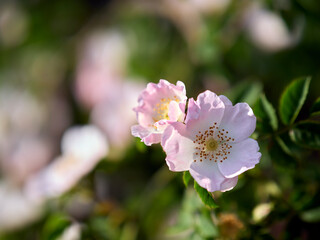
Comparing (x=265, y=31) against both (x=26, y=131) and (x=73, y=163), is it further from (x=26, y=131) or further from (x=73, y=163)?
(x=26, y=131)

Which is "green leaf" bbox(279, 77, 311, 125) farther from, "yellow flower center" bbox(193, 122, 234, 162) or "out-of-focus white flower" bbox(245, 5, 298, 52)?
"out-of-focus white flower" bbox(245, 5, 298, 52)

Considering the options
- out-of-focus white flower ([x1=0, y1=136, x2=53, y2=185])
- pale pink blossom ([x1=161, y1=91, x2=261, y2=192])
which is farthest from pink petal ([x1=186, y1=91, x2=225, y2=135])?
out-of-focus white flower ([x1=0, y1=136, x2=53, y2=185])

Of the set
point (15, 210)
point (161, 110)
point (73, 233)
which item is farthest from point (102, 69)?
point (161, 110)

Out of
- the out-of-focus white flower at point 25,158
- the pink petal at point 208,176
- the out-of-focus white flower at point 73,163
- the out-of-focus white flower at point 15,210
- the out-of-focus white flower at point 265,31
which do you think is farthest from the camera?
the out-of-focus white flower at point 25,158

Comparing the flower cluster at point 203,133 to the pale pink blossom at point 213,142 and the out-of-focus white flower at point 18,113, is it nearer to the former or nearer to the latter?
the pale pink blossom at point 213,142

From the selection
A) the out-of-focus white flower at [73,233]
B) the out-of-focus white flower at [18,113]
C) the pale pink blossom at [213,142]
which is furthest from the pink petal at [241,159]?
the out-of-focus white flower at [18,113]

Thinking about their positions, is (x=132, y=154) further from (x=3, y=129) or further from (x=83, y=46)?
(x=3, y=129)
